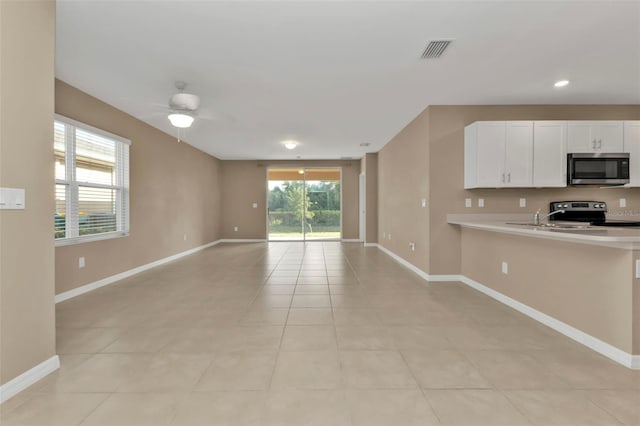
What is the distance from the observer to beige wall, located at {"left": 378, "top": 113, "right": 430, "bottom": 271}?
459cm

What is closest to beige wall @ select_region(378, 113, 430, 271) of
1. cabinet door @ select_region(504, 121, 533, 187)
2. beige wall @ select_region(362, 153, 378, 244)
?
beige wall @ select_region(362, 153, 378, 244)

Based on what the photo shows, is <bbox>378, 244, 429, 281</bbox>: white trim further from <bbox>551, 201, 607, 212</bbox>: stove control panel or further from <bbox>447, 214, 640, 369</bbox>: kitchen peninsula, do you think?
<bbox>551, 201, 607, 212</bbox>: stove control panel

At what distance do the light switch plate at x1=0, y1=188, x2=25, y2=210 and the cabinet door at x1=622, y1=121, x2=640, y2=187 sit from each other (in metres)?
6.21

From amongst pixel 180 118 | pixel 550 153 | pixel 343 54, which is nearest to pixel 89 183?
pixel 180 118

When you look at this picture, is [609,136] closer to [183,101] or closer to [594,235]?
[594,235]

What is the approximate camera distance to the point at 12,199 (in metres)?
1.72

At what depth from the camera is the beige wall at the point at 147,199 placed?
12.2 ft

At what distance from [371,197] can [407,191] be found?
2.79 m

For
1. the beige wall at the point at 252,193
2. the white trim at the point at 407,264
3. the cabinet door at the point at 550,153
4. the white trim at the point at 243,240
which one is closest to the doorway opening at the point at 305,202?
the beige wall at the point at 252,193

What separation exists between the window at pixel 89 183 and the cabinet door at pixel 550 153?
5.90 metres

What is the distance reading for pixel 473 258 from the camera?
13.4 feet

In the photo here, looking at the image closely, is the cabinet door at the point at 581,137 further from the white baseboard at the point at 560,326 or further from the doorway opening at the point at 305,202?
the doorway opening at the point at 305,202

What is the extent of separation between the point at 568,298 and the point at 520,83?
2491 mm

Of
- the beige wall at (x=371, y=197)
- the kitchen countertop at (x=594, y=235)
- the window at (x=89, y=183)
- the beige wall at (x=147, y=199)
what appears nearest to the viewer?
the kitchen countertop at (x=594, y=235)
